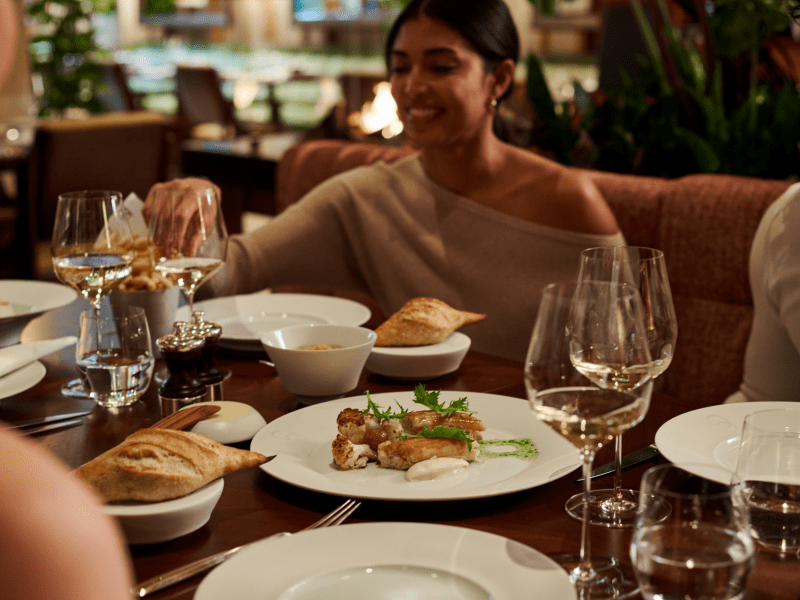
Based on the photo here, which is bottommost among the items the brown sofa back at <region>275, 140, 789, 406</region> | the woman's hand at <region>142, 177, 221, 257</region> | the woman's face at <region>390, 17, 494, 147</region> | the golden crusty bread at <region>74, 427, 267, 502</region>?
the brown sofa back at <region>275, 140, 789, 406</region>

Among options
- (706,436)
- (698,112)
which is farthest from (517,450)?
(698,112)

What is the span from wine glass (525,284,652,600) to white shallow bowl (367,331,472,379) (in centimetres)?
48

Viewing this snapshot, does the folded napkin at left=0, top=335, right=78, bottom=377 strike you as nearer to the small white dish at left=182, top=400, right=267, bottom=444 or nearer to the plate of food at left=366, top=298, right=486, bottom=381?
the small white dish at left=182, top=400, right=267, bottom=444

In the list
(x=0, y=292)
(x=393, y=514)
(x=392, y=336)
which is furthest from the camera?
(x=0, y=292)

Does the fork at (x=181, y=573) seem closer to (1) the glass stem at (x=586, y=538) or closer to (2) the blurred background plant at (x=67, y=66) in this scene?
(1) the glass stem at (x=586, y=538)

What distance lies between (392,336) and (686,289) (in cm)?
110

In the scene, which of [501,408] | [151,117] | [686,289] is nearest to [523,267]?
[686,289]

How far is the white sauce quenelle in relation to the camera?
2.68ft

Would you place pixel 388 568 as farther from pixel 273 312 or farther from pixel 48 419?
pixel 273 312

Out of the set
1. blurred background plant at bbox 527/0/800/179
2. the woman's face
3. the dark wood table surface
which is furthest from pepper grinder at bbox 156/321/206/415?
blurred background plant at bbox 527/0/800/179

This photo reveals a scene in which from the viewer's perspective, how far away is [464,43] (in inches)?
76.3

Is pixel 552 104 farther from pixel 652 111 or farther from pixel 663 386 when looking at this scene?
pixel 663 386

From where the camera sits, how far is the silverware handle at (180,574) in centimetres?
62

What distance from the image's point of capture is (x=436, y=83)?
193cm
